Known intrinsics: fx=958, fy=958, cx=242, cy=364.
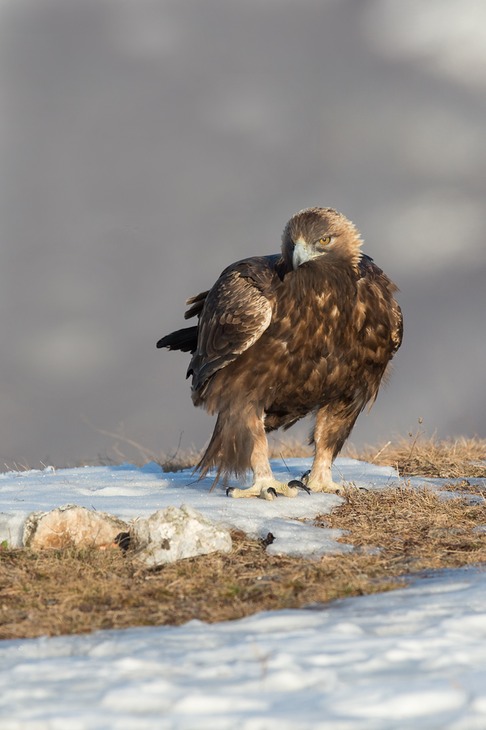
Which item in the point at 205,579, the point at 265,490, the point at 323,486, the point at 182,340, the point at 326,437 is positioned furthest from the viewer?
the point at 182,340

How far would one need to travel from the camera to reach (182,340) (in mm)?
10023

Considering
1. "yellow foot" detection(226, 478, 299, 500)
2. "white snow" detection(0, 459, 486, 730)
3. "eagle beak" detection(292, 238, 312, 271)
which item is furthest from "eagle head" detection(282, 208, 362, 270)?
"white snow" detection(0, 459, 486, 730)

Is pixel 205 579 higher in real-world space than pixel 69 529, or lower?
lower

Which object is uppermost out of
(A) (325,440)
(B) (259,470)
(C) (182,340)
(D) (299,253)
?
(D) (299,253)

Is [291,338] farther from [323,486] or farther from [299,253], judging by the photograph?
[323,486]

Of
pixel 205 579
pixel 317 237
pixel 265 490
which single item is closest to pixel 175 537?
pixel 205 579

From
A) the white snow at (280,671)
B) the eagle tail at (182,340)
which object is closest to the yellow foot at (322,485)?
the eagle tail at (182,340)

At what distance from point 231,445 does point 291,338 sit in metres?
→ 1.14

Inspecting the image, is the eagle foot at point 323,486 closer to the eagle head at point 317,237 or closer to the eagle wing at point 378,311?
the eagle wing at point 378,311

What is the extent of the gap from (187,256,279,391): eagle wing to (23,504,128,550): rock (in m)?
2.31

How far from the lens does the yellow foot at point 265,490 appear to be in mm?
8461

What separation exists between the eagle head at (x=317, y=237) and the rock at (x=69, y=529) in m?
2.72

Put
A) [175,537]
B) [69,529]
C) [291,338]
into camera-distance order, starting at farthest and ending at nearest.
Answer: [291,338], [69,529], [175,537]

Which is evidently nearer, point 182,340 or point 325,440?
point 325,440
